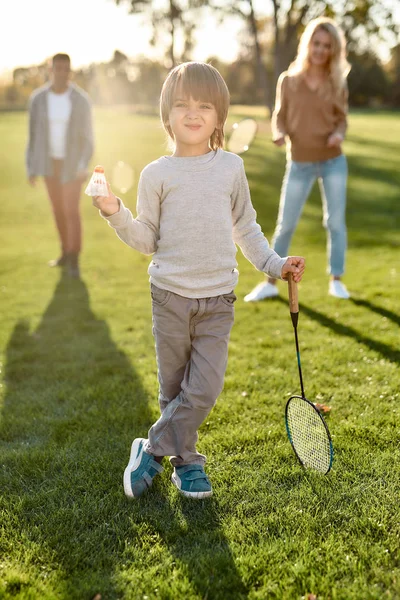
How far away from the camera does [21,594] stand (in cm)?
247

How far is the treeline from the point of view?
2459 inches

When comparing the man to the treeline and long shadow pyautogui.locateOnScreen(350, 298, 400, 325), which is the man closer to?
long shadow pyautogui.locateOnScreen(350, 298, 400, 325)

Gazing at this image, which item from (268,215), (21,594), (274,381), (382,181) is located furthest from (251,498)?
(382,181)

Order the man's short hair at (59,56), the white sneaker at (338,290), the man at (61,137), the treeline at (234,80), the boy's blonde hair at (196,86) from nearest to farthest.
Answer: the boy's blonde hair at (196,86)
the white sneaker at (338,290)
the man's short hair at (59,56)
the man at (61,137)
the treeline at (234,80)

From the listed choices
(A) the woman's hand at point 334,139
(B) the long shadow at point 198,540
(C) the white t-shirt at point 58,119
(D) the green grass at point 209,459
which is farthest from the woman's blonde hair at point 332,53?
(B) the long shadow at point 198,540

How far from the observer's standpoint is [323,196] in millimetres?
6594

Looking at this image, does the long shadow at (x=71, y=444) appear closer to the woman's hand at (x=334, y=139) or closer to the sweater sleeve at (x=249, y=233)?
the sweater sleeve at (x=249, y=233)

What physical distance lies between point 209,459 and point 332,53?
13.9ft

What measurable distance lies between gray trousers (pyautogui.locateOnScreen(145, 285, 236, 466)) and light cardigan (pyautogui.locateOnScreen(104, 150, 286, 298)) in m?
0.07

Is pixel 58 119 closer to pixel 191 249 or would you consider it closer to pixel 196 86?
pixel 196 86

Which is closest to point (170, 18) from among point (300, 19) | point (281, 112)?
point (300, 19)

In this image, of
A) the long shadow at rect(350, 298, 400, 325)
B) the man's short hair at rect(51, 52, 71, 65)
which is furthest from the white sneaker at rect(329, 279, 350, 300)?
the man's short hair at rect(51, 52, 71, 65)

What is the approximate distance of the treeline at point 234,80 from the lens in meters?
62.5

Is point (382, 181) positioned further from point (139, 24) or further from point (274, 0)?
point (139, 24)
